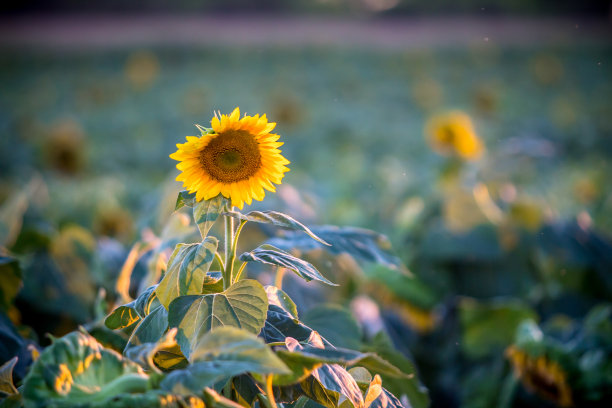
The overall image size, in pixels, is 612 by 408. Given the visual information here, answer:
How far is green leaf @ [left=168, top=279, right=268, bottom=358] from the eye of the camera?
0.46 m

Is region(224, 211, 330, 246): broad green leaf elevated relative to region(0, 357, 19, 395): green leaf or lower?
elevated

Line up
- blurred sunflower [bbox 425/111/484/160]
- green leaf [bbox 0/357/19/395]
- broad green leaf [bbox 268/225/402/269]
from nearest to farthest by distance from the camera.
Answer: green leaf [bbox 0/357/19/395] < broad green leaf [bbox 268/225/402/269] < blurred sunflower [bbox 425/111/484/160]

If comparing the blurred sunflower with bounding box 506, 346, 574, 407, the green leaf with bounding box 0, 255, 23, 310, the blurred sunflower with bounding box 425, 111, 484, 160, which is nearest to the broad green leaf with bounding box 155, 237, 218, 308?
the green leaf with bounding box 0, 255, 23, 310

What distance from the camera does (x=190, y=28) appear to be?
9.74m

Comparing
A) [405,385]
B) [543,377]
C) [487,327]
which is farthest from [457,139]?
[405,385]

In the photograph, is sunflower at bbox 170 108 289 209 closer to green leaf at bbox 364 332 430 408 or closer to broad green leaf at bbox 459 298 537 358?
green leaf at bbox 364 332 430 408

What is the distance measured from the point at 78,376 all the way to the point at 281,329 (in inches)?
6.9

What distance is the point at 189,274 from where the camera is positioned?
46 centimetres

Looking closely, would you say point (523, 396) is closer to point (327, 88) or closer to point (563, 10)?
point (327, 88)

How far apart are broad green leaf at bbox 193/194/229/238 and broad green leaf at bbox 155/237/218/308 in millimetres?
15

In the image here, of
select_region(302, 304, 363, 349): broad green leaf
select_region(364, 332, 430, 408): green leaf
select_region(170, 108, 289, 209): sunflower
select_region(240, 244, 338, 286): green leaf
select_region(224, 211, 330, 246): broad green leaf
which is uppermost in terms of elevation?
select_region(170, 108, 289, 209): sunflower

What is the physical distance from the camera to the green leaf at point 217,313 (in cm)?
46

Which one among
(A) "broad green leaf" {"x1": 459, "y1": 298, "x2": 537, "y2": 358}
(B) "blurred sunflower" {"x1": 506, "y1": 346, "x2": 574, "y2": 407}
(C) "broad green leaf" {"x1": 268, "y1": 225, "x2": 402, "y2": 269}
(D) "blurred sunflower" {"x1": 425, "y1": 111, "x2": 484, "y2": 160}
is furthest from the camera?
(D) "blurred sunflower" {"x1": 425, "y1": 111, "x2": 484, "y2": 160}

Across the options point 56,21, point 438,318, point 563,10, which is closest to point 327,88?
point 438,318
